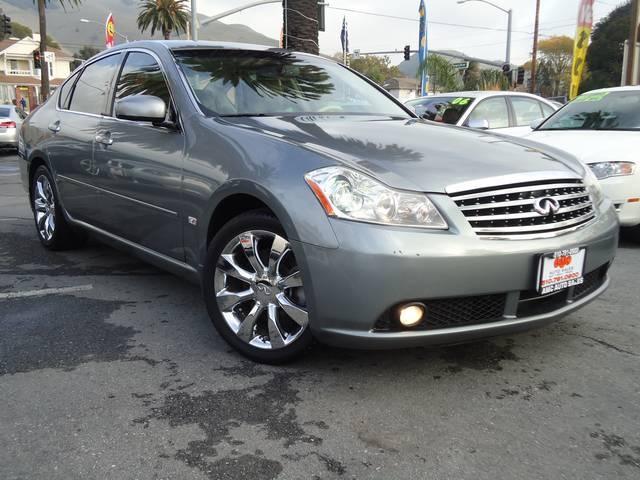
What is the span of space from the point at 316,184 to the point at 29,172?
384 centimetres

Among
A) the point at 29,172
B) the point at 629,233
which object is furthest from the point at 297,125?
the point at 629,233

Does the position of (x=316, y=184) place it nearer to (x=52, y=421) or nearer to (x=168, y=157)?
(x=168, y=157)

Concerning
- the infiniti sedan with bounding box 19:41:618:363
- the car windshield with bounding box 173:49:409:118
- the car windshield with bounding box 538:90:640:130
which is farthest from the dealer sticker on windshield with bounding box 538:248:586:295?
the car windshield with bounding box 538:90:640:130

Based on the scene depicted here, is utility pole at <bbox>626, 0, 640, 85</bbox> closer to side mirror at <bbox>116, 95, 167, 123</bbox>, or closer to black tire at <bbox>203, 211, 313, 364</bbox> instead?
side mirror at <bbox>116, 95, 167, 123</bbox>

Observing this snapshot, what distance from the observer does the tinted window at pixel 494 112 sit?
8305mm

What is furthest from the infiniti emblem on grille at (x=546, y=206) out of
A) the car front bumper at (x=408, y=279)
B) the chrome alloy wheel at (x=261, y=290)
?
the chrome alloy wheel at (x=261, y=290)

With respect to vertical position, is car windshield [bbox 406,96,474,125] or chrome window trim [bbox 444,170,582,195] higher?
car windshield [bbox 406,96,474,125]

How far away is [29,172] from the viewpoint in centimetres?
538

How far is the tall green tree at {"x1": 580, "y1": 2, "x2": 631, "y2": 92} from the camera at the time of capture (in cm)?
5022

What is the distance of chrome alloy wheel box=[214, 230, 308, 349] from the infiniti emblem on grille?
41.8 inches

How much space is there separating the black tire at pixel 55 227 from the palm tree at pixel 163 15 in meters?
41.3

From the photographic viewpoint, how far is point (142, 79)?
3859 mm

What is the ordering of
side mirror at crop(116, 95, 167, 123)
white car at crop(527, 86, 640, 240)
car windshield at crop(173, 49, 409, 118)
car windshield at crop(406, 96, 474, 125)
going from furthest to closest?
car windshield at crop(406, 96, 474, 125), white car at crop(527, 86, 640, 240), car windshield at crop(173, 49, 409, 118), side mirror at crop(116, 95, 167, 123)

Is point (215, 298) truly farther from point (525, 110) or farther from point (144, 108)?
point (525, 110)
